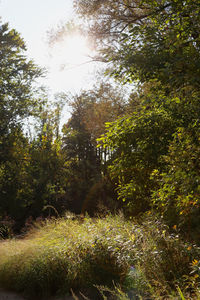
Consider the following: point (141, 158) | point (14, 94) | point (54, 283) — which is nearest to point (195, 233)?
point (141, 158)

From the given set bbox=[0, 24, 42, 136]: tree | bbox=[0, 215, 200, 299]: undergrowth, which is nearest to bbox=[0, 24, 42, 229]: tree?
bbox=[0, 24, 42, 136]: tree

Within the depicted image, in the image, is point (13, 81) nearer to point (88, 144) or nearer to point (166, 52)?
point (88, 144)

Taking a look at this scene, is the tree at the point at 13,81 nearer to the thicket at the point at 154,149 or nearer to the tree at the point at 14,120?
the tree at the point at 14,120

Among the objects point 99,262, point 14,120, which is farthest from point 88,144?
point 99,262

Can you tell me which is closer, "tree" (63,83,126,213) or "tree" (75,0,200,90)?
"tree" (75,0,200,90)

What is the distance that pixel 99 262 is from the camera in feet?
19.1

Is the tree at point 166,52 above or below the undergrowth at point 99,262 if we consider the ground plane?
above

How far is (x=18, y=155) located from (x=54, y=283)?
1025cm

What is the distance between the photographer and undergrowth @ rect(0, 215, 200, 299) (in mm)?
4883

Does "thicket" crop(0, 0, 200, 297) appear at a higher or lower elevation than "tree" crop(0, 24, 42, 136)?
lower

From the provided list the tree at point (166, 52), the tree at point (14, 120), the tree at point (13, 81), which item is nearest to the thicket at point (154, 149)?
the tree at point (166, 52)

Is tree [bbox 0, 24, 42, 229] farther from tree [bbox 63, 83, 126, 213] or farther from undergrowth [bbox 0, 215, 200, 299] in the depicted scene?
undergrowth [bbox 0, 215, 200, 299]

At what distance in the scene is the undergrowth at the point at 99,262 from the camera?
16.0 feet

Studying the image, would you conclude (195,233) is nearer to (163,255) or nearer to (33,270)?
(163,255)
